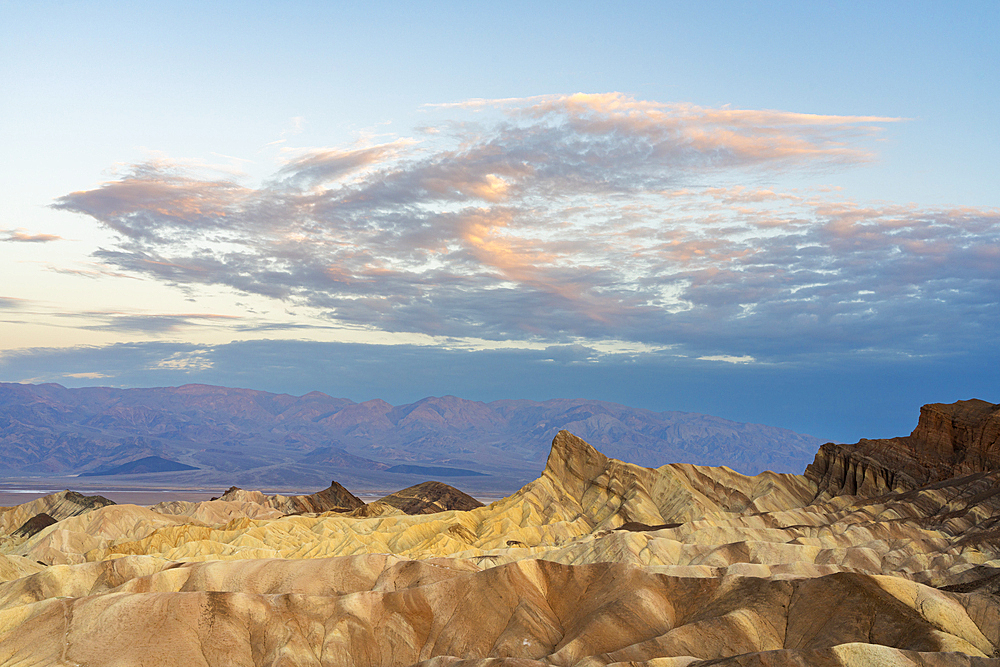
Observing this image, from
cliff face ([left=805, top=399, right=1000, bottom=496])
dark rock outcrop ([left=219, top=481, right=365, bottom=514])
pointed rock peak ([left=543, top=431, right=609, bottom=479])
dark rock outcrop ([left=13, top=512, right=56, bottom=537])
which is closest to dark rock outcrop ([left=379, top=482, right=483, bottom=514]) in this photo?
dark rock outcrop ([left=219, top=481, right=365, bottom=514])

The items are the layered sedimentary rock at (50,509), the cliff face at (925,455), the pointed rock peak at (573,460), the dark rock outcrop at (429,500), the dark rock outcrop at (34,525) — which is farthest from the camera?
the dark rock outcrop at (429,500)

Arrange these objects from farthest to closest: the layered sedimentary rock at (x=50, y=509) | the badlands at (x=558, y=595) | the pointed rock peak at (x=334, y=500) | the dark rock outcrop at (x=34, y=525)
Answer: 1. the pointed rock peak at (x=334, y=500)
2. the layered sedimentary rock at (x=50, y=509)
3. the dark rock outcrop at (x=34, y=525)
4. the badlands at (x=558, y=595)

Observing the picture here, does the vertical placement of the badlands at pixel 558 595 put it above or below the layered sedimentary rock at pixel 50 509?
above

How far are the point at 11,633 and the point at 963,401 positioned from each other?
14459 cm

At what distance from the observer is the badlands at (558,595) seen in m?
48.2

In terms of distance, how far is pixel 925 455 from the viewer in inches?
4980

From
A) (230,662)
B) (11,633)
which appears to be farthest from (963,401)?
(11,633)

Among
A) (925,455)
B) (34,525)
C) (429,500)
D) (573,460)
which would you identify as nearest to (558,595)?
(573,460)

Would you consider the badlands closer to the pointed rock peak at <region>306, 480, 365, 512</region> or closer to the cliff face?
the cliff face

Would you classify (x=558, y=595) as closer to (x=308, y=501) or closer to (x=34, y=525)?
(x=34, y=525)

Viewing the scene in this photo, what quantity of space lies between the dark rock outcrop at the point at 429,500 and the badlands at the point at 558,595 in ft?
154

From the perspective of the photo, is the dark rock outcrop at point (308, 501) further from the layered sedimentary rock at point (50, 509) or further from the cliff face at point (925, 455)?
the cliff face at point (925, 455)

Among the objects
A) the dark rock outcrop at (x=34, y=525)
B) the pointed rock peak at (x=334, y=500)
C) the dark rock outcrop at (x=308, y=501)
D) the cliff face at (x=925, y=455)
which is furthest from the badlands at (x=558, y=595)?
the pointed rock peak at (x=334, y=500)

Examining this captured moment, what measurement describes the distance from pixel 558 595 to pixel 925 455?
9668 centimetres
